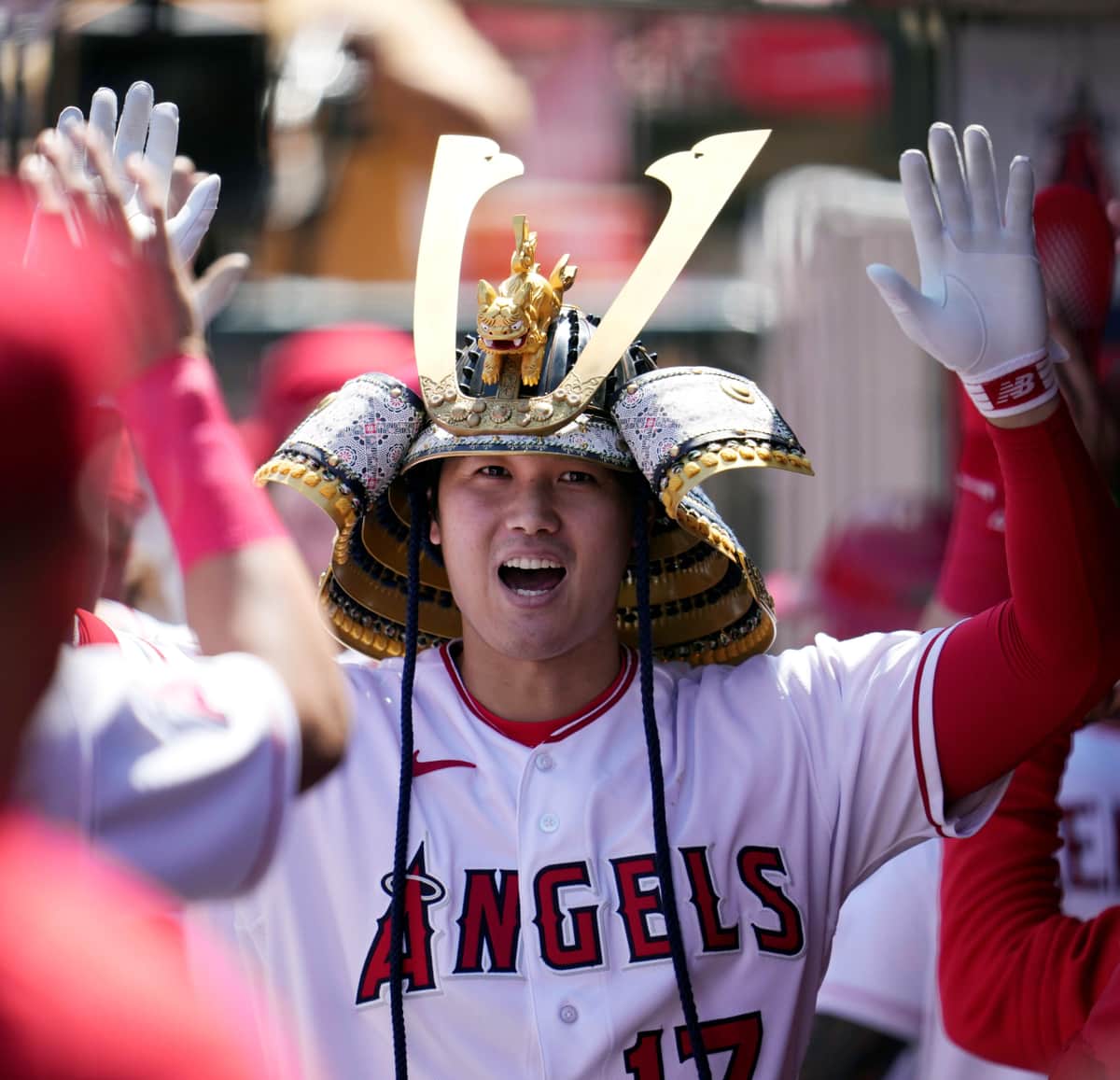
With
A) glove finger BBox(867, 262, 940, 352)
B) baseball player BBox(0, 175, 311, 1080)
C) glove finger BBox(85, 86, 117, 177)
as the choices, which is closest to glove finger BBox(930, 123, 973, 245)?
glove finger BBox(867, 262, 940, 352)

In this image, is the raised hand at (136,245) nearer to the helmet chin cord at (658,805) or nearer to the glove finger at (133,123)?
the glove finger at (133,123)

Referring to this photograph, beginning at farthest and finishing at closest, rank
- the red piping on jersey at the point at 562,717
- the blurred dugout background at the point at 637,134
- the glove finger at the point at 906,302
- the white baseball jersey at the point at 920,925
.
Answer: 1. the blurred dugout background at the point at 637,134
2. the white baseball jersey at the point at 920,925
3. the red piping on jersey at the point at 562,717
4. the glove finger at the point at 906,302

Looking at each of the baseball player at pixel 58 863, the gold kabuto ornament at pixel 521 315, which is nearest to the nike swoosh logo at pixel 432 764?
the gold kabuto ornament at pixel 521 315

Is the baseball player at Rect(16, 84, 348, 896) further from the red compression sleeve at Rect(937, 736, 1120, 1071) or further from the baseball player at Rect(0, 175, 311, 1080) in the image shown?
the red compression sleeve at Rect(937, 736, 1120, 1071)

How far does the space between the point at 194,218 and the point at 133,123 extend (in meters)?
0.18

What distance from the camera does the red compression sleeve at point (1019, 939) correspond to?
7.47 feet

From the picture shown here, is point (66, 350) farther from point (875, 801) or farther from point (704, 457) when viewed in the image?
point (875, 801)

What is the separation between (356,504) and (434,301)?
1.16 ft

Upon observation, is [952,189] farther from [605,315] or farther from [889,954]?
[889,954]

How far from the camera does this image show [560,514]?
8.09ft

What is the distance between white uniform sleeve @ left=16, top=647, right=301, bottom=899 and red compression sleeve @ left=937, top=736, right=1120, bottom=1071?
1.45 m

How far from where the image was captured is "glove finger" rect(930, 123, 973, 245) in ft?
7.14

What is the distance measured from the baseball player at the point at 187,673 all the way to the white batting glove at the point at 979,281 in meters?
1.10

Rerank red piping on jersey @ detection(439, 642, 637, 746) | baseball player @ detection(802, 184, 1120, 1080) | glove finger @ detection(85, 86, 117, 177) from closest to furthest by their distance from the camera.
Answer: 1. glove finger @ detection(85, 86, 117, 177)
2. red piping on jersey @ detection(439, 642, 637, 746)
3. baseball player @ detection(802, 184, 1120, 1080)
